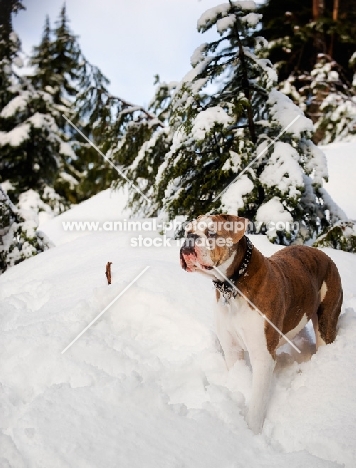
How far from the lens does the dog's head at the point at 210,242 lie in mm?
2156

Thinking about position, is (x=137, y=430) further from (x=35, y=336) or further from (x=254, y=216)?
(x=254, y=216)

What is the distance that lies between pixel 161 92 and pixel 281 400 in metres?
5.89

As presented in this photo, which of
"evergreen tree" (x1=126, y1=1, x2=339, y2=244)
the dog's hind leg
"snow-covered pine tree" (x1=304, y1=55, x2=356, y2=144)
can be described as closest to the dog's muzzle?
the dog's hind leg

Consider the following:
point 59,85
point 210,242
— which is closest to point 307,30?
point 59,85

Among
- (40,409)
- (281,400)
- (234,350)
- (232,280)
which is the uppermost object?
(232,280)

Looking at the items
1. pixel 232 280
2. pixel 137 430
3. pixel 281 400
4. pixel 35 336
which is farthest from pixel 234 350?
pixel 35 336

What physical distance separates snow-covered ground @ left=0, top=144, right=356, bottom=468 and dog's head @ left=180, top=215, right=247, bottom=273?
0.92 meters

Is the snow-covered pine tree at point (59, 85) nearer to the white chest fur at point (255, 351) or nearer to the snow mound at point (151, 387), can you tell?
the snow mound at point (151, 387)

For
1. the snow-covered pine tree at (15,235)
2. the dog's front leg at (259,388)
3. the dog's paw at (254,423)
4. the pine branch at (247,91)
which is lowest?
the dog's paw at (254,423)

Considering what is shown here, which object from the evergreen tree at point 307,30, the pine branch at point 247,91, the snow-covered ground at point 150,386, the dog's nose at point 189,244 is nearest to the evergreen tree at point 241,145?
the pine branch at point 247,91

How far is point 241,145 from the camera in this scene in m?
4.84

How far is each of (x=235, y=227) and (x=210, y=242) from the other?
18 centimetres

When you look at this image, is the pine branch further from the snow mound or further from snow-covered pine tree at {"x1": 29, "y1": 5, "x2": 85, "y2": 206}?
snow-covered pine tree at {"x1": 29, "y1": 5, "x2": 85, "y2": 206}

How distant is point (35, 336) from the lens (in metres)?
2.95
